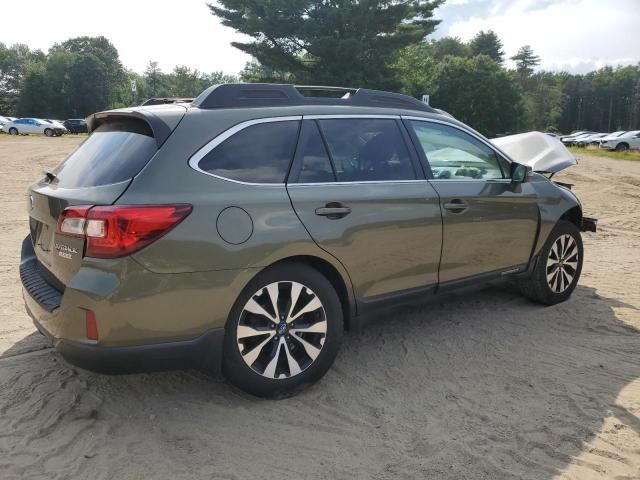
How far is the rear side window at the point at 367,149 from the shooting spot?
139 inches

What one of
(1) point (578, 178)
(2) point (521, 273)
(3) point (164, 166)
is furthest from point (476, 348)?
(1) point (578, 178)

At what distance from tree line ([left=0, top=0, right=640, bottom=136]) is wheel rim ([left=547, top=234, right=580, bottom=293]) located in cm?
2692

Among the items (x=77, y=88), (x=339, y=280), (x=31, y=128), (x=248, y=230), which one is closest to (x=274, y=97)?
(x=248, y=230)

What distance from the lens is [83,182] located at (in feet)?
9.94

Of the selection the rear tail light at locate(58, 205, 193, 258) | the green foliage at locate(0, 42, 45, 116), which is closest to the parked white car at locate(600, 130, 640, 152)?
the rear tail light at locate(58, 205, 193, 258)

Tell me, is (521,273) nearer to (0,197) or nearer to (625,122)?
(0,197)

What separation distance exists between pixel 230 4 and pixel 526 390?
34804 millimetres

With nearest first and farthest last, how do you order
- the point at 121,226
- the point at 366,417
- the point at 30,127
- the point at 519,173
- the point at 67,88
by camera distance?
1. the point at 121,226
2. the point at 366,417
3. the point at 519,173
4. the point at 30,127
5. the point at 67,88

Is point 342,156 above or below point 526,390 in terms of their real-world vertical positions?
above

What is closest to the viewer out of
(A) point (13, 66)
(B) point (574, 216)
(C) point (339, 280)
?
(C) point (339, 280)

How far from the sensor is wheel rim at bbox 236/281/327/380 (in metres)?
3.08

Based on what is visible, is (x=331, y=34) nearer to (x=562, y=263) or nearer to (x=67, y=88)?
(x=562, y=263)

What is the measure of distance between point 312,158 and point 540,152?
4013 mm

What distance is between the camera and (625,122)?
4604 inches
